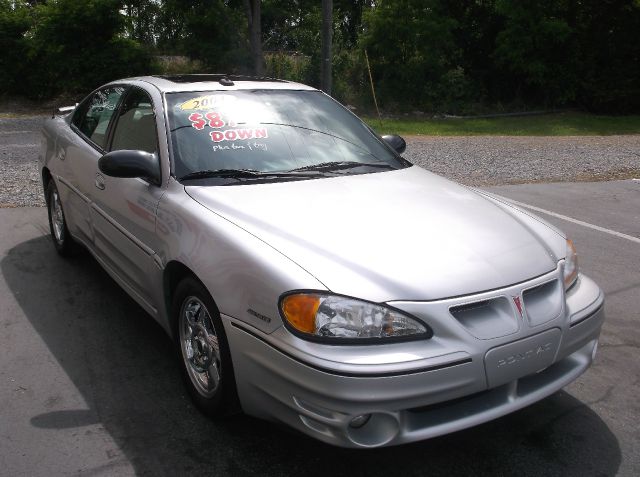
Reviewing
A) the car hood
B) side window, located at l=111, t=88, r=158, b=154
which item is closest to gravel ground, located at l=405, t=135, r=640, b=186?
side window, located at l=111, t=88, r=158, b=154

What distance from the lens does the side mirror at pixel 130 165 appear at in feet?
11.7

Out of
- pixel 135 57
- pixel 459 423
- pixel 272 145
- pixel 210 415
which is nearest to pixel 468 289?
pixel 459 423

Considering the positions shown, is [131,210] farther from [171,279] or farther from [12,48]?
[12,48]

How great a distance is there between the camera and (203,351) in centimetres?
322

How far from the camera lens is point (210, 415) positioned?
3176mm

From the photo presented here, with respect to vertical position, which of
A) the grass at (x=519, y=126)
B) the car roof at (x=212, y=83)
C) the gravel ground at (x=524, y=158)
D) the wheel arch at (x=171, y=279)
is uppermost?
the car roof at (x=212, y=83)

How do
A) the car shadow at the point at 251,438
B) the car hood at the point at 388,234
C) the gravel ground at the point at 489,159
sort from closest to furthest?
the car hood at the point at 388,234 < the car shadow at the point at 251,438 < the gravel ground at the point at 489,159

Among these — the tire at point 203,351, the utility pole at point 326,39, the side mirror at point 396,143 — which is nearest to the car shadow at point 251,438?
the tire at point 203,351

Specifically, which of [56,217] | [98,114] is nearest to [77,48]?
[56,217]

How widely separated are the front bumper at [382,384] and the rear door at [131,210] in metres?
1.06

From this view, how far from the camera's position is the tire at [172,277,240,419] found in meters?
2.97

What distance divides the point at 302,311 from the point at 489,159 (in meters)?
10.2

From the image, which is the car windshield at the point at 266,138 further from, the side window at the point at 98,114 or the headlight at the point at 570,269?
the headlight at the point at 570,269

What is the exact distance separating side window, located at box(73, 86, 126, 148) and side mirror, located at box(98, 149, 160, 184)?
1.06 m
